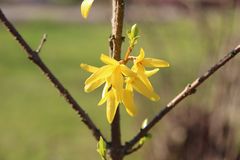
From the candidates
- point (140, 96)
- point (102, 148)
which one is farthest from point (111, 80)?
point (140, 96)

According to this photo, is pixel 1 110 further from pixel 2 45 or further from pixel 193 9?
pixel 2 45

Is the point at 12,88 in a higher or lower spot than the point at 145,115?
lower

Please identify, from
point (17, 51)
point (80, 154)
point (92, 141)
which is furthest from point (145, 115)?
point (17, 51)

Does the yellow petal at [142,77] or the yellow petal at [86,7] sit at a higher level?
the yellow petal at [86,7]

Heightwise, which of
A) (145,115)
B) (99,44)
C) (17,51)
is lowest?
(99,44)

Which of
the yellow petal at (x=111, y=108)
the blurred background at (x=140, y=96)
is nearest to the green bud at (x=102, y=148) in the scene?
the yellow petal at (x=111, y=108)

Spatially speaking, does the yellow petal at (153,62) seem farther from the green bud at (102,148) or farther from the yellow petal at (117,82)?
the green bud at (102,148)

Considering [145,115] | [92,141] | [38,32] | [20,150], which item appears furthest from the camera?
[38,32]

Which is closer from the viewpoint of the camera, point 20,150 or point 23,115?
point 20,150
